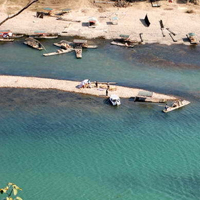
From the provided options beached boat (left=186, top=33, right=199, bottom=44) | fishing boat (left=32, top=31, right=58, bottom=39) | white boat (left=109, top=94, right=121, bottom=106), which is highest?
beached boat (left=186, top=33, right=199, bottom=44)

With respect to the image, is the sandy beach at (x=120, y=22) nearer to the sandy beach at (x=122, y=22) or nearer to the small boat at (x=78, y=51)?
the sandy beach at (x=122, y=22)

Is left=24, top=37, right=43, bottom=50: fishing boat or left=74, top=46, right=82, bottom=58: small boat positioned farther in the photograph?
left=24, top=37, right=43, bottom=50: fishing boat

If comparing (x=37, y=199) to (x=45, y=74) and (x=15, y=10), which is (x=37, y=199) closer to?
(x=45, y=74)

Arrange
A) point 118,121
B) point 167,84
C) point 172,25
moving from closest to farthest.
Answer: point 118,121 → point 167,84 → point 172,25

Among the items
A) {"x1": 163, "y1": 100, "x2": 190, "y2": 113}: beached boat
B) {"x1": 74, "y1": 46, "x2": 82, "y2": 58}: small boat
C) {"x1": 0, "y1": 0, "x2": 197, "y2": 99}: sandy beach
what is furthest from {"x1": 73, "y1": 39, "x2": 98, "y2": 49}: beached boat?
{"x1": 163, "y1": 100, "x2": 190, "y2": 113}: beached boat

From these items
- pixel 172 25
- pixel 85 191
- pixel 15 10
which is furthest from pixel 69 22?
pixel 85 191

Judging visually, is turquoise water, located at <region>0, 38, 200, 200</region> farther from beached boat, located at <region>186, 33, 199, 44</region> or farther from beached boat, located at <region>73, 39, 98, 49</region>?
beached boat, located at <region>186, 33, 199, 44</region>

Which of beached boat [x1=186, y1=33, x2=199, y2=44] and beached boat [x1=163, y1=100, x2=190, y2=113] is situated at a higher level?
beached boat [x1=186, y1=33, x2=199, y2=44]
